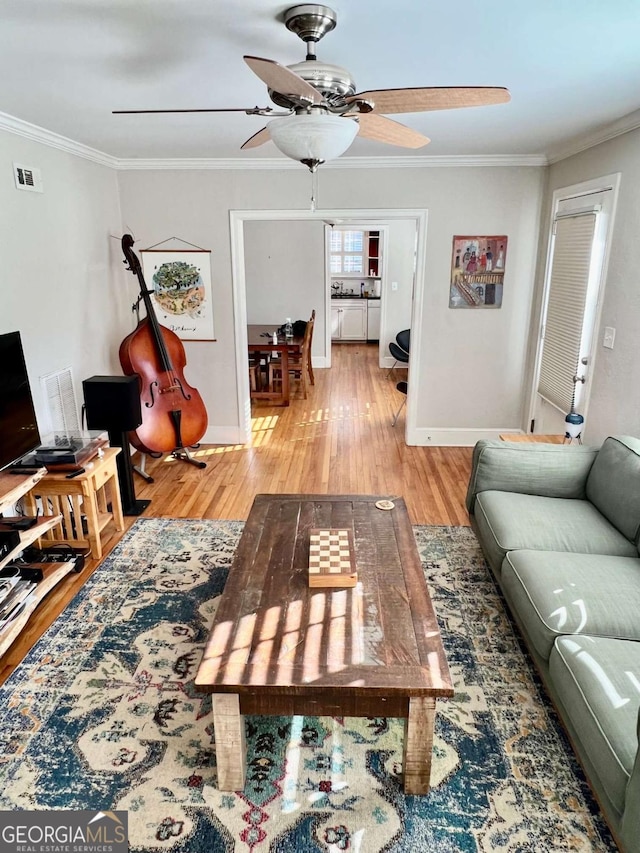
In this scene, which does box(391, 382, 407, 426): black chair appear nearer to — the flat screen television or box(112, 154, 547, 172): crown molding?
box(112, 154, 547, 172): crown molding

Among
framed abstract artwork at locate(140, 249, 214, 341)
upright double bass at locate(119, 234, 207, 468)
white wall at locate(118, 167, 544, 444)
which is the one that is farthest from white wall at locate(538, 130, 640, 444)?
framed abstract artwork at locate(140, 249, 214, 341)

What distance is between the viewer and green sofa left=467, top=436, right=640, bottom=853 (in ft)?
5.03

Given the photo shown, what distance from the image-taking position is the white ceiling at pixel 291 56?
1.71 metres

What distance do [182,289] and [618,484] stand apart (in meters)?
3.64

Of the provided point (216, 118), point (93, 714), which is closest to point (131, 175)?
point (216, 118)

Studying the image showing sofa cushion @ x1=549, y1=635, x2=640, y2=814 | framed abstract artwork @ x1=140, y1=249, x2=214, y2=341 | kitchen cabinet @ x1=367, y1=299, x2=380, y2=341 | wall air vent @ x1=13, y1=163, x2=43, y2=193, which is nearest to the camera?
sofa cushion @ x1=549, y1=635, x2=640, y2=814

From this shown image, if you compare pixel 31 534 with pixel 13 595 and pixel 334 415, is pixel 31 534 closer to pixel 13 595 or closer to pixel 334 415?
pixel 13 595

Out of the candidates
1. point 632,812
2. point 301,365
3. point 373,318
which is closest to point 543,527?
point 632,812

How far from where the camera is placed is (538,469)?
288 centimetres

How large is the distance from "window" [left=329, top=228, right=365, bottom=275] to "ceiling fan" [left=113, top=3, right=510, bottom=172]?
8.57 meters

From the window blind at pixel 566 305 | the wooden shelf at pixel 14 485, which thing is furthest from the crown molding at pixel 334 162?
the wooden shelf at pixel 14 485

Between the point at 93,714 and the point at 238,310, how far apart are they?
11.1ft

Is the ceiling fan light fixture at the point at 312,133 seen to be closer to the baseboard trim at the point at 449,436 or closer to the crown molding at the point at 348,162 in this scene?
the crown molding at the point at 348,162

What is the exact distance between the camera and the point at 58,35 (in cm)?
188
